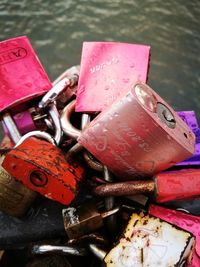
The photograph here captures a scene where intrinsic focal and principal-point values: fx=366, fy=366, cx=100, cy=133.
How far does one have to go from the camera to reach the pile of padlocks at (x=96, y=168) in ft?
3.61

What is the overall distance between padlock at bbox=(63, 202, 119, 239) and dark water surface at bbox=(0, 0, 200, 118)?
1.16 meters

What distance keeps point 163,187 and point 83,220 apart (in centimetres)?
29

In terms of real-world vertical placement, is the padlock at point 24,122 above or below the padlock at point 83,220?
above

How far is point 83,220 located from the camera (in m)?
1.21

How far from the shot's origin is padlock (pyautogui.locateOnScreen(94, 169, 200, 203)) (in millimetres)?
1221

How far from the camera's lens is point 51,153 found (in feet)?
3.99

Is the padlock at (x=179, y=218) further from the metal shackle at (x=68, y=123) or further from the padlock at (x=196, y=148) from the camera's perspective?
the metal shackle at (x=68, y=123)

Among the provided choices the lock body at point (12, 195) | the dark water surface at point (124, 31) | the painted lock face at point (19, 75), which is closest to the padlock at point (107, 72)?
the painted lock face at point (19, 75)

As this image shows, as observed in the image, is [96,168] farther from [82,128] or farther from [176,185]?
[176,185]

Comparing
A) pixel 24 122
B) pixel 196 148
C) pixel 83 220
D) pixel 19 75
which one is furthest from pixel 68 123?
pixel 196 148

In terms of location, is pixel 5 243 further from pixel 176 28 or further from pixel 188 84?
pixel 176 28

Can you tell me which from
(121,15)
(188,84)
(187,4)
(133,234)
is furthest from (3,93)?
(187,4)

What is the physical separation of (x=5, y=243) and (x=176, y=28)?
1892 mm

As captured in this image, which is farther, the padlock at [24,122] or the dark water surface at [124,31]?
the dark water surface at [124,31]
